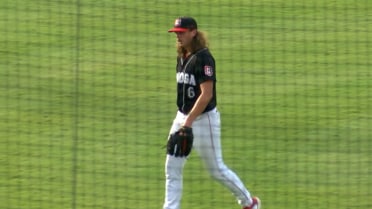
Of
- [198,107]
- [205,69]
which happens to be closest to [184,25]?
[205,69]

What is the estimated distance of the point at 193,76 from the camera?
909 centimetres

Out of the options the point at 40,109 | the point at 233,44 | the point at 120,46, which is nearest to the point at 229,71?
the point at 233,44

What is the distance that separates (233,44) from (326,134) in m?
2.45

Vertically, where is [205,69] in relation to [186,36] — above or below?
below

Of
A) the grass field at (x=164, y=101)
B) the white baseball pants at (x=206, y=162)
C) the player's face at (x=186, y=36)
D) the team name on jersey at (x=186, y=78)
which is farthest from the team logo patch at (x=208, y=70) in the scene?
the grass field at (x=164, y=101)

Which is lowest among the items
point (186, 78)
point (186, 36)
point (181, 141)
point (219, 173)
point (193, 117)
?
point (219, 173)

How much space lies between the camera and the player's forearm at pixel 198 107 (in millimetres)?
8969

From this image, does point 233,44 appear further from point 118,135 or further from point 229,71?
point 118,135

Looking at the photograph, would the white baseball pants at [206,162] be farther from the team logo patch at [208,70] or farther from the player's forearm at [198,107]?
the team logo patch at [208,70]

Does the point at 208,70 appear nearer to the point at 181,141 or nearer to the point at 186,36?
the point at 186,36

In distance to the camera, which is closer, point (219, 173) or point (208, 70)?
point (208, 70)

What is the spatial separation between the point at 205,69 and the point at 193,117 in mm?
375

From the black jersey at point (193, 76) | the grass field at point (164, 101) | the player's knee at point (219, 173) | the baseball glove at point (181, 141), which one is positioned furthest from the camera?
the grass field at point (164, 101)

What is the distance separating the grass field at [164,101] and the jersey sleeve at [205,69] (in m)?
1.24
